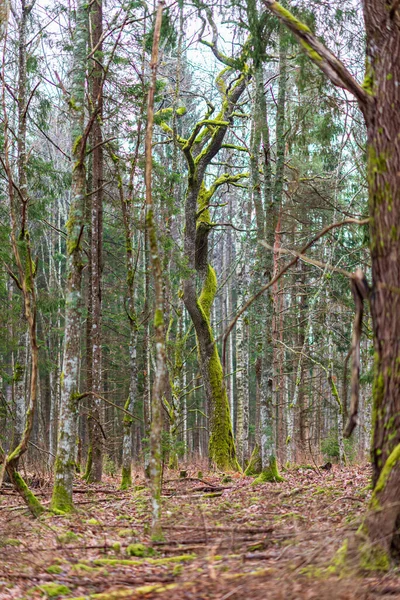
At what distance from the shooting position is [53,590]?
3.81m

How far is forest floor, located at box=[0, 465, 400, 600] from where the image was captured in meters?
3.35

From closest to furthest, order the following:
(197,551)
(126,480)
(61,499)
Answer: (197,551) → (61,499) → (126,480)

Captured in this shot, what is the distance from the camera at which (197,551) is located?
475 centimetres

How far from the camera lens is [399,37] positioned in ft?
14.5

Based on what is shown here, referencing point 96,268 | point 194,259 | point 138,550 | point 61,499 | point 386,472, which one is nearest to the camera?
point 386,472

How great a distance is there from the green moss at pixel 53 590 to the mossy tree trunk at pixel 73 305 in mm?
3633

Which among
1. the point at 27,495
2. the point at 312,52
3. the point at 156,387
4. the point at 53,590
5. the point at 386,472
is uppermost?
the point at 312,52

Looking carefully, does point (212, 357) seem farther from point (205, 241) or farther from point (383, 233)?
point (383, 233)

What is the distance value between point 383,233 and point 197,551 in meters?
2.98

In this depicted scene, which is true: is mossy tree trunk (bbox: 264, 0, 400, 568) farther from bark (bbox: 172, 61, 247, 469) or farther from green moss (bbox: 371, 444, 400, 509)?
A: bark (bbox: 172, 61, 247, 469)

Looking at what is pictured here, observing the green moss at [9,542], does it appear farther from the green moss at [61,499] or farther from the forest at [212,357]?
the green moss at [61,499]

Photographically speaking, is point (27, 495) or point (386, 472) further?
point (27, 495)

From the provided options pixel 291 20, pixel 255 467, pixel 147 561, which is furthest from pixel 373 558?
pixel 255 467

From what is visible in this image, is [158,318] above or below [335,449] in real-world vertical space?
above
